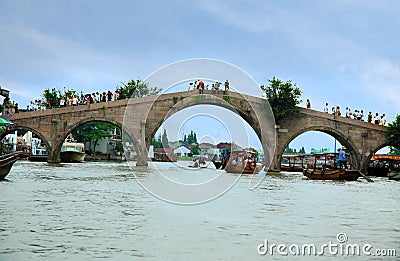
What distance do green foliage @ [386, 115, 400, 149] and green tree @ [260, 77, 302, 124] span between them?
569 centimetres

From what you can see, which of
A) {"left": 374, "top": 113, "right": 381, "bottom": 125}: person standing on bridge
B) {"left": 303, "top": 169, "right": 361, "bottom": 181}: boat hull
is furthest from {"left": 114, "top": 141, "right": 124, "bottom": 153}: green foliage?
{"left": 303, "top": 169, "right": 361, "bottom": 181}: boat hull

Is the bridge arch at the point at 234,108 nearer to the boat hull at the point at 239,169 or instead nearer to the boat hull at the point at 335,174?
the boat hull at the point at 239,169

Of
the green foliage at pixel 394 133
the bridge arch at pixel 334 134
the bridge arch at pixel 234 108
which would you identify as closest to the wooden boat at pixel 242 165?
the bridge arch at pixel 234 108

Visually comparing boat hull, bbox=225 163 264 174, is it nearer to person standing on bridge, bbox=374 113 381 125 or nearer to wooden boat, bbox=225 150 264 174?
wooden boat, bbox=225 150 264 174

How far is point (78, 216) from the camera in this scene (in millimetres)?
7199

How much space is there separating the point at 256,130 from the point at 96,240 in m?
23.8

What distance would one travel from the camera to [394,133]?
27.6 m

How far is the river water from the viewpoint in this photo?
513 centimetres

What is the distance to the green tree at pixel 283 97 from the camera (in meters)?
26.9

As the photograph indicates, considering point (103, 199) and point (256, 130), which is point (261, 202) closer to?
point (103, 199)

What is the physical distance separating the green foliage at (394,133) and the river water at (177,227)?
60.8 feet

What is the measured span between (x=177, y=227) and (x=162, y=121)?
19946 millimetres

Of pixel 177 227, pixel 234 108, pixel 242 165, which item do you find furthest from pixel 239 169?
pixel 177 227

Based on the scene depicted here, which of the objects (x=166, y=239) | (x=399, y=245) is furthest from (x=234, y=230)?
(x=399, y=245)
